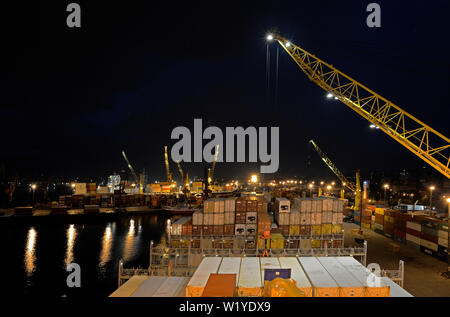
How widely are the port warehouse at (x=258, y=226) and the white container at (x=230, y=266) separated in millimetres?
7019

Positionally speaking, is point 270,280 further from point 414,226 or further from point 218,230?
point 414,226

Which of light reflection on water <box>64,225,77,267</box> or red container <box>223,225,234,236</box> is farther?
light reflection on water <box>64,225,77,267</box>

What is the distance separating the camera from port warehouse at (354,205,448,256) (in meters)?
31.3

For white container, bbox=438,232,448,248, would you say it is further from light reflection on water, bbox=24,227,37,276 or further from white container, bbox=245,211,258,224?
light reflection on water, bbox=24,227,37,276

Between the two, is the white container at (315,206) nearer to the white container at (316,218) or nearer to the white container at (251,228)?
the white container at (316,218)

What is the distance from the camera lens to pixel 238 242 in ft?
83.4

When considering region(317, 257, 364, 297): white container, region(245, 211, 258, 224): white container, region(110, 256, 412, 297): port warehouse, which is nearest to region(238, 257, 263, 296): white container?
region(110, 256, 412, 297): port warehouse

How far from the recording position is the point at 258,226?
24859 millimetres

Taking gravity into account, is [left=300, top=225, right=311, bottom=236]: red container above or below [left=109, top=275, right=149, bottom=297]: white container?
above

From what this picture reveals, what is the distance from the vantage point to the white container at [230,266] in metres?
15.0

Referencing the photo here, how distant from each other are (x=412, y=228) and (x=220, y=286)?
3744cm

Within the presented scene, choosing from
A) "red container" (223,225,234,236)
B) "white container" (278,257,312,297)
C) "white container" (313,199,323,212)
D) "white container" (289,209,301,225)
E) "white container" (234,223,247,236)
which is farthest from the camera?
"white container" (313,199,323,212)

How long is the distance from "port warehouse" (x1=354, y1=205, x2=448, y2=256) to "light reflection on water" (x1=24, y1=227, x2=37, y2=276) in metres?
53.4
